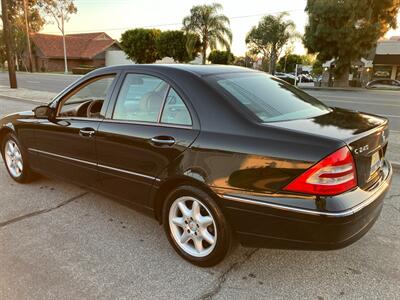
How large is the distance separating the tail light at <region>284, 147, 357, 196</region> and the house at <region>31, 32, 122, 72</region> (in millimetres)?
58158

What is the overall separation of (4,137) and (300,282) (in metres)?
4.20

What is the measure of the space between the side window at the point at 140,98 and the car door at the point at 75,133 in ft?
0.65

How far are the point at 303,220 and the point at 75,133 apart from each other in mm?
2420

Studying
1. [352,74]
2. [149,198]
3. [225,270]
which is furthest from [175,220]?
[352,74]

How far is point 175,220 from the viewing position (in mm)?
2898

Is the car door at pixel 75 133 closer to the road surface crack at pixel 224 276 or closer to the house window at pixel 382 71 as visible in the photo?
the road surface crack at pixel 224 276

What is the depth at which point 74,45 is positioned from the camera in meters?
58.7

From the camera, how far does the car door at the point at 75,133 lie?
344cm

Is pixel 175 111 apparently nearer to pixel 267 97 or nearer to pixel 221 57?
pixel 267 97

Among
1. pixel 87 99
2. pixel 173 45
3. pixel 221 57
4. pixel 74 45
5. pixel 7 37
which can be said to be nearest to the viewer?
pixel 87 99

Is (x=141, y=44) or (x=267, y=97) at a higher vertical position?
(x=141, y=44)

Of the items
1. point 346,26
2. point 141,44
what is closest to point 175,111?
point 346,26

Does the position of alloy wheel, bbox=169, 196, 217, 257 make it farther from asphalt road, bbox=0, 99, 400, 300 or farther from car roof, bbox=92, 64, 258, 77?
car roof, bbox=92, 64, 258, 77

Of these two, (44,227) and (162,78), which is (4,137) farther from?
(162,78)
